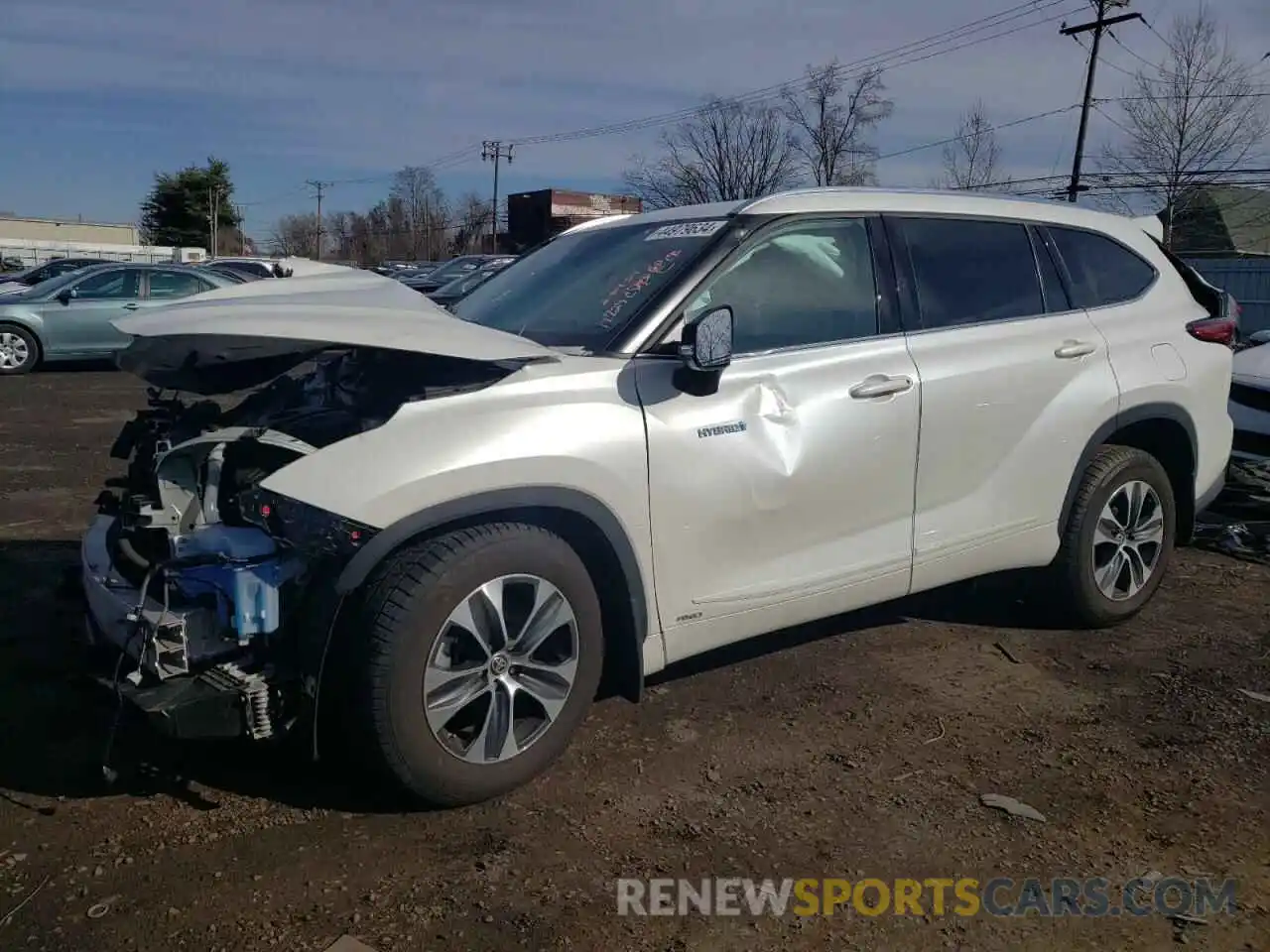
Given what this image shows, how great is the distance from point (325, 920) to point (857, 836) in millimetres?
1496

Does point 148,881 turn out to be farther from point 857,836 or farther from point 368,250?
point 368,250

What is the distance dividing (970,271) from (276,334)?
109 inches

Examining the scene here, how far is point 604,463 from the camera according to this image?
324cm

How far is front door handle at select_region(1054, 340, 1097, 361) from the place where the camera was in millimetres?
4422

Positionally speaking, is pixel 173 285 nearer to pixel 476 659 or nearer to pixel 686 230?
pixel 686 230

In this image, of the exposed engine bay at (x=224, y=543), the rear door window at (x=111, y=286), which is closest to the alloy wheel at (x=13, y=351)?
the rear door window at (x=111, y=286)

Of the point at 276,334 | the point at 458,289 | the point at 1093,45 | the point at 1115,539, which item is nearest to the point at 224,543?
the point at 276,334

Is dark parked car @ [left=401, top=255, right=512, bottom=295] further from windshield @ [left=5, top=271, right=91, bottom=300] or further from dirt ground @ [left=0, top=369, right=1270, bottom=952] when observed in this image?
dirt ground @ [left=0, top=369, right=1270, bottom=952]

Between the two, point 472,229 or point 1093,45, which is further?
point 472,229

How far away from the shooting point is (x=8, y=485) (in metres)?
7.39

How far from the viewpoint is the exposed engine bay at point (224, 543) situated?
9.42 ft

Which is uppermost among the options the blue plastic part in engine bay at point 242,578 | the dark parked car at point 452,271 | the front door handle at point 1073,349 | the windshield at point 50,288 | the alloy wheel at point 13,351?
the dark parked car at point 452,271

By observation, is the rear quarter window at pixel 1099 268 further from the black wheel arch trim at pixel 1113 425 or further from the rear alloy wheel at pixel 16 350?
the rear alloy wheel at pixel 16 350

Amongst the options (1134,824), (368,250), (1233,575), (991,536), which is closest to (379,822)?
(1134,824)
